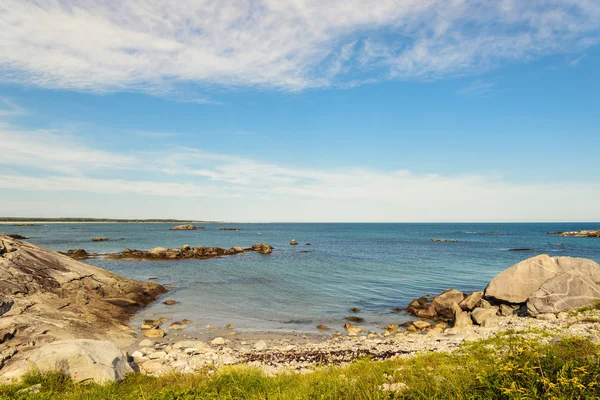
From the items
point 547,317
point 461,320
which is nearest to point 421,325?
point 461,320

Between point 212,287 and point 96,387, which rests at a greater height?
point 96,387

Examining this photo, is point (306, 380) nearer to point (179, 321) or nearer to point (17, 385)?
point (17, 385)

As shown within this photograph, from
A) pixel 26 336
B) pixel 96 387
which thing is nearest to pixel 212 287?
pixel 26 336

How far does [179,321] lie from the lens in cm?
2144

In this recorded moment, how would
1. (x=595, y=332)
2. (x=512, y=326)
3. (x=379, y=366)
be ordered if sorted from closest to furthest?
(x=379, y=366) < (x=595, y=332) < (x=512, y=326)

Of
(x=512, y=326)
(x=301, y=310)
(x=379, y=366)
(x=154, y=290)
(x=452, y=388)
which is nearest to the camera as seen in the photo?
(x=452, y=388)

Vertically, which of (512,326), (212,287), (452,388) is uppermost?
(452,388)

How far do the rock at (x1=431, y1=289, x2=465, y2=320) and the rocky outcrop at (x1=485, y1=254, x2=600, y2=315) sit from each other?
7.98 feet

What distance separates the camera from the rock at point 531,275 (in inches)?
844

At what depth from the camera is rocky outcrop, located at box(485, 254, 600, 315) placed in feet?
63.1

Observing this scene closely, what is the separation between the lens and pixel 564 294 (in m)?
19.5

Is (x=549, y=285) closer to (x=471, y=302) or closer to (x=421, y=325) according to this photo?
(x=471, y=302)

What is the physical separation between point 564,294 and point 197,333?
2137 centimetres

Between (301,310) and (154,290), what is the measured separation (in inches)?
519
